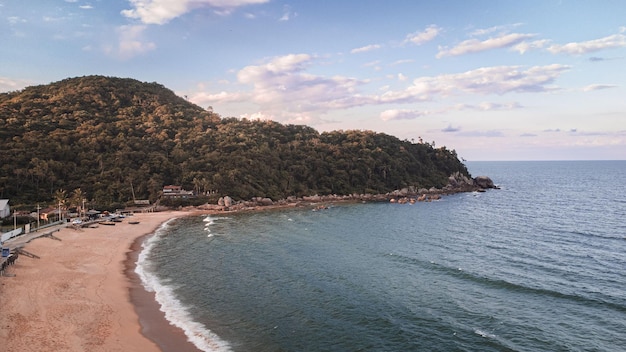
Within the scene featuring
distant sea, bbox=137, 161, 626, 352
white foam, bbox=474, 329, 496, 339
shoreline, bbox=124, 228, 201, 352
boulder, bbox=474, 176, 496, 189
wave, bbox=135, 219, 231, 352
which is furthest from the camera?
boulder, bbox=474, 176, 496, 189

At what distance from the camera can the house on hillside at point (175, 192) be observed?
94012mm

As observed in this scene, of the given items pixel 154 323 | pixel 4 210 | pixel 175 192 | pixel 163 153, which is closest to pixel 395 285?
pixel 154 323

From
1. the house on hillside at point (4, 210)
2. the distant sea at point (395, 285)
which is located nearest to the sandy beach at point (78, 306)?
the distant sea at point (395, 285)

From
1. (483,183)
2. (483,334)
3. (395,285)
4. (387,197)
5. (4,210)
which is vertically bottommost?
(483,334)

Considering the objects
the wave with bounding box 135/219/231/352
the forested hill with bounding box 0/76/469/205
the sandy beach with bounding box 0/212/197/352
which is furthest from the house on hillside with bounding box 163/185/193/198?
the wave with bounding box 135/219/231/352

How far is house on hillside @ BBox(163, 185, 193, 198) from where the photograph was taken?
9401 centimetres

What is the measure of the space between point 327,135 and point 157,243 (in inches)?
4388

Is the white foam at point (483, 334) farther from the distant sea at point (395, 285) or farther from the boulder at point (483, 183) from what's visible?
the boulder at point (483, 183)

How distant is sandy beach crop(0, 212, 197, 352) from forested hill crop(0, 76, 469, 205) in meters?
43.5

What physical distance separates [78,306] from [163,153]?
88.4 metres

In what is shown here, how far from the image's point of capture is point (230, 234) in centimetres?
6028

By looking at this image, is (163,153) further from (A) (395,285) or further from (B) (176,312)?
(A) (395,285)

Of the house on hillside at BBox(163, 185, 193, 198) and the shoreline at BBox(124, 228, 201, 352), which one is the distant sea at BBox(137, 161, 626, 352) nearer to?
the shoreline at BBox(124, 228, 201, 352)

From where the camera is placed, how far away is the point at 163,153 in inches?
4353
